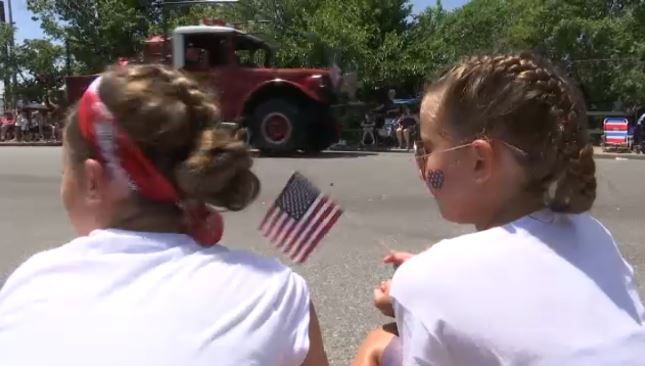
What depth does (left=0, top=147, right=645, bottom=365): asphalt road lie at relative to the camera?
4.71 meters

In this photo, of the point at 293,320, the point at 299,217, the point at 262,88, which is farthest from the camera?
the point at 262,88

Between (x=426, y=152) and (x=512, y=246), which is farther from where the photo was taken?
(x=426, y=152)

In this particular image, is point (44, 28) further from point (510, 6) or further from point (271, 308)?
point (271, 308)

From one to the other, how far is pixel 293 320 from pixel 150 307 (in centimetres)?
27

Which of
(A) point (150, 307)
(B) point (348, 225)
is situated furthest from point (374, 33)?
(A) point (150, 307)

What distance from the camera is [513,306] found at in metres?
1.48

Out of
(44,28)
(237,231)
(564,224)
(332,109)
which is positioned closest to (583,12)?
(332,109)

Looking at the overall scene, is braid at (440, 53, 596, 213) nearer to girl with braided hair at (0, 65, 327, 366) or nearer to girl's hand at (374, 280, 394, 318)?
girl's hand at (374, 280, 394, 318)

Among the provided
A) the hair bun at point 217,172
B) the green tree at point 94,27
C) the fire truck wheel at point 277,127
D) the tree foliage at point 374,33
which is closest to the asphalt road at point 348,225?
the hair bun at point 217,172

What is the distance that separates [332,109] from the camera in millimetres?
16016

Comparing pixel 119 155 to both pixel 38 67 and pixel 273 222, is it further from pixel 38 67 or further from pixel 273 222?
pixel 38 67

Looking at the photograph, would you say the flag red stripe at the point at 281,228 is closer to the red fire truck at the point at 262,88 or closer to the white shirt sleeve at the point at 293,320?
the white shirt sleeve at the point at 293,320

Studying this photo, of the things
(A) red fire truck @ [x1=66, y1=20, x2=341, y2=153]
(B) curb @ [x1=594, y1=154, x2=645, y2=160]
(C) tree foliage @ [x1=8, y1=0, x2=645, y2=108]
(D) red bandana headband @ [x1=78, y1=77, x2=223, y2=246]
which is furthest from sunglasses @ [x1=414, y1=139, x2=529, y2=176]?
(C) tree foliage @ [x1=8, y1=0, x2=645, y2=108]

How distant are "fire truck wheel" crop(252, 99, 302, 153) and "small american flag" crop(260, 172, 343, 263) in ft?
43.6
